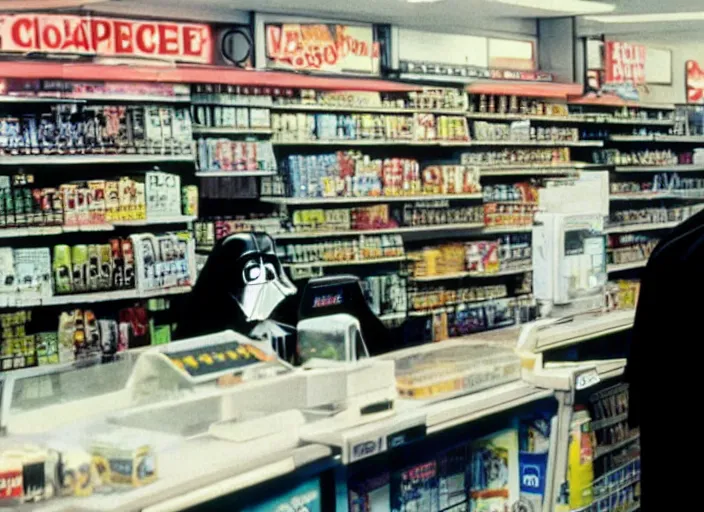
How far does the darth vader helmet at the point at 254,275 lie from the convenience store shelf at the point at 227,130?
1.95m

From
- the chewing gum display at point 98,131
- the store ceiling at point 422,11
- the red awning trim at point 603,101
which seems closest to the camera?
the chewing gum display at point 98,131

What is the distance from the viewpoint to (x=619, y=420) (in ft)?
12.0

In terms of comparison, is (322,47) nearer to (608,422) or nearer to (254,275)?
A: (254,275)

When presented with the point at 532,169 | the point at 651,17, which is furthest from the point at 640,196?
the point at 651,17

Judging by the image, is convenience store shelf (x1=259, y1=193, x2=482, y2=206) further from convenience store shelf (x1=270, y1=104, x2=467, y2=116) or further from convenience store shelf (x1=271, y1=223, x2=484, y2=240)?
convenience store shelf (x1=270, y1=104, x2=467, y2=116)

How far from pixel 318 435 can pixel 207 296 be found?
2906 mm

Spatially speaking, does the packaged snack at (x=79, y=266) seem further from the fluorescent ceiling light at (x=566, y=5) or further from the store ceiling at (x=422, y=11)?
the fluorescent ceiling light at (x=566, y=5)

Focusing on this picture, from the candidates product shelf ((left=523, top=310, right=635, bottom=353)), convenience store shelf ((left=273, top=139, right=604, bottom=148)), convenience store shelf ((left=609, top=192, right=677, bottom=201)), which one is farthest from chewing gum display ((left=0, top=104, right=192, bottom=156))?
convenience store shelf ((left=609, top=192, right=677, bottom=201))

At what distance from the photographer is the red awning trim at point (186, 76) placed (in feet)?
19.9

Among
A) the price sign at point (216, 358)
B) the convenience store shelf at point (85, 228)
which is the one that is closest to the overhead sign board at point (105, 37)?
the convenience store shelf at point (85, 228)

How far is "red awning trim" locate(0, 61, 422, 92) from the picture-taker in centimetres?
Answer: 608

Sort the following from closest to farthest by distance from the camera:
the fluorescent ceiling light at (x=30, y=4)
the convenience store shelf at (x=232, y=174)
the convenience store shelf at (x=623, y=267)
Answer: the fluorescent ceiling light at (x=30, y=4) → the convenience store shelf at (x=232, y=174) → the convenience store shelf at (x=623, y=267)

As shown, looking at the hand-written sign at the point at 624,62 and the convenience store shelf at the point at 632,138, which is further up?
the hand-written sign at the point at 624,62

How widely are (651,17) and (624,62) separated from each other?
3.91 ft
